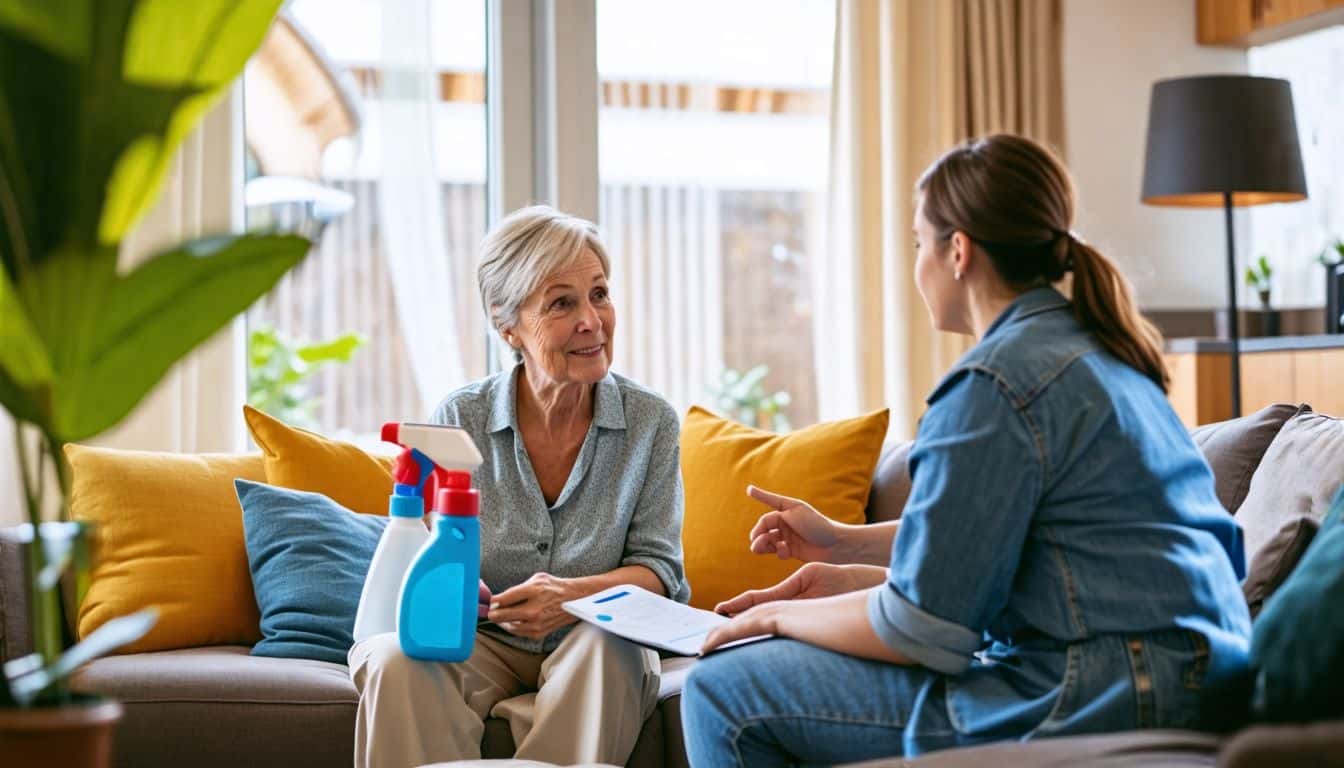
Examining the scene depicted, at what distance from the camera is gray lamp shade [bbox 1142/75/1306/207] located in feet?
12.2

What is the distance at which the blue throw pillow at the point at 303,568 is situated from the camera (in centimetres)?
246

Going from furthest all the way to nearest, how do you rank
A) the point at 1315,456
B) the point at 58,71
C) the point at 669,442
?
the point at 669,442, the point at 1315,456, the point at 58,71

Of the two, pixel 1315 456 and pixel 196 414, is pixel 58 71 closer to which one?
pixel 1315 456

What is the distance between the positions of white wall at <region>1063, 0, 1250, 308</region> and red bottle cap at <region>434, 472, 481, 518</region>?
2.89 m

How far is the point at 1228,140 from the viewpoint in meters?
3.72

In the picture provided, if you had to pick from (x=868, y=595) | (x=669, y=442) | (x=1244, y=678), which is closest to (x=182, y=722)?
(x=669, y=442)

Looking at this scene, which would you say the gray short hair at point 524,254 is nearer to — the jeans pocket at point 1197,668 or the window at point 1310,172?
the jeans pocket at point 1197,668

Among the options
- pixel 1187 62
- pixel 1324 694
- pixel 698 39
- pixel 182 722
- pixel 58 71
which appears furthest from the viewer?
pixel 1187 62

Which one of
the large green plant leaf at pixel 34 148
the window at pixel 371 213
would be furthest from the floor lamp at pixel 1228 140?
the large green plant leaf at pixel 34 148

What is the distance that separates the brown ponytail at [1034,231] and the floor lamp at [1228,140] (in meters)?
2.35

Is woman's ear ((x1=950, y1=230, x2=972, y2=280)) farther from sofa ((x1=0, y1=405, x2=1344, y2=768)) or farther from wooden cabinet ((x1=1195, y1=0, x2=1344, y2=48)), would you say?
wooden cabinet ((x1=1195, y1=0, x2=1344, y2=48))

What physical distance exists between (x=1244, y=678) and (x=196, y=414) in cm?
253

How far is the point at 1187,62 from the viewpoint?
4.45 metres

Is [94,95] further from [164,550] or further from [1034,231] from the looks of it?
[164,550]
